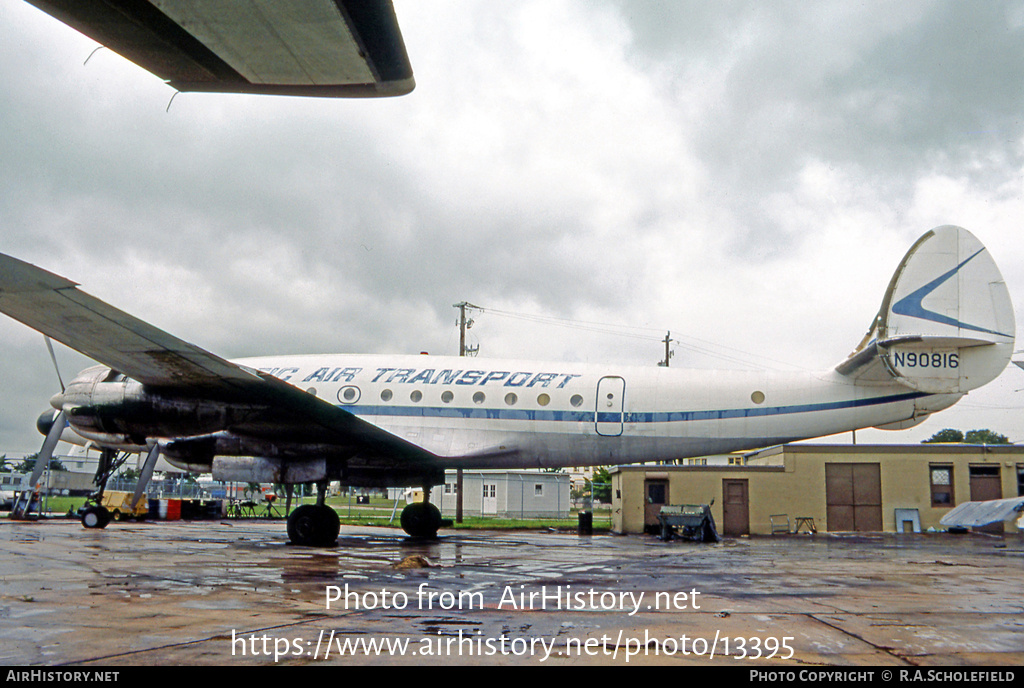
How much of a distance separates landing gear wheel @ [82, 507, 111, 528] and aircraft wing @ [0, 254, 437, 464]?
808 cm

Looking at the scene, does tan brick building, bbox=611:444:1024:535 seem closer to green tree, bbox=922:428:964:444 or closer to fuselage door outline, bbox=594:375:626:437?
fuselage door outline, bbox=594:375:626:437

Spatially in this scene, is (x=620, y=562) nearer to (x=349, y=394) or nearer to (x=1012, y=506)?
(x=349, y=394)

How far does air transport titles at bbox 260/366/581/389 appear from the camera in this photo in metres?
16.2

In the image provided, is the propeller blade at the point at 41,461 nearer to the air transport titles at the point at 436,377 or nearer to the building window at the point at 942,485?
the air transport titles at the point at 436,377

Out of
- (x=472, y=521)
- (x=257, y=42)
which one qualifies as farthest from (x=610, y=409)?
(x=472, y=521)

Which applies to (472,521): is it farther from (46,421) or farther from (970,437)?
(970,437)

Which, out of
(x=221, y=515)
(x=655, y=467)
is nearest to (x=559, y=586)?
(x=655, y=467)

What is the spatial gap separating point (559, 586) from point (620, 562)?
412cm

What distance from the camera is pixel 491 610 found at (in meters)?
6.55

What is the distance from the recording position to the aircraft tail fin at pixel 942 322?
14508mm

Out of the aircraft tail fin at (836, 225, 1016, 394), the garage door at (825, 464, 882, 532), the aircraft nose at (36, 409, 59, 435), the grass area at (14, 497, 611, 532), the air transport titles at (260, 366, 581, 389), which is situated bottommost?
the grass area at (14, 497, 611, 532)

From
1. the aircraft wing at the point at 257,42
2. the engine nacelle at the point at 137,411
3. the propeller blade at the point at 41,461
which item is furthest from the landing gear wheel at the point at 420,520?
the aircraft wing at the point at 257,42

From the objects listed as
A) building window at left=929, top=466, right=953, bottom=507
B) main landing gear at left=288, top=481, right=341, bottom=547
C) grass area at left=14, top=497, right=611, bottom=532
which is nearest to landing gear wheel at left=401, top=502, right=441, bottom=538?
main landing gear at left=288, top=481, right=341, bottom=547

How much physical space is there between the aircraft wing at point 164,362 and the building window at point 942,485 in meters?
22.7
